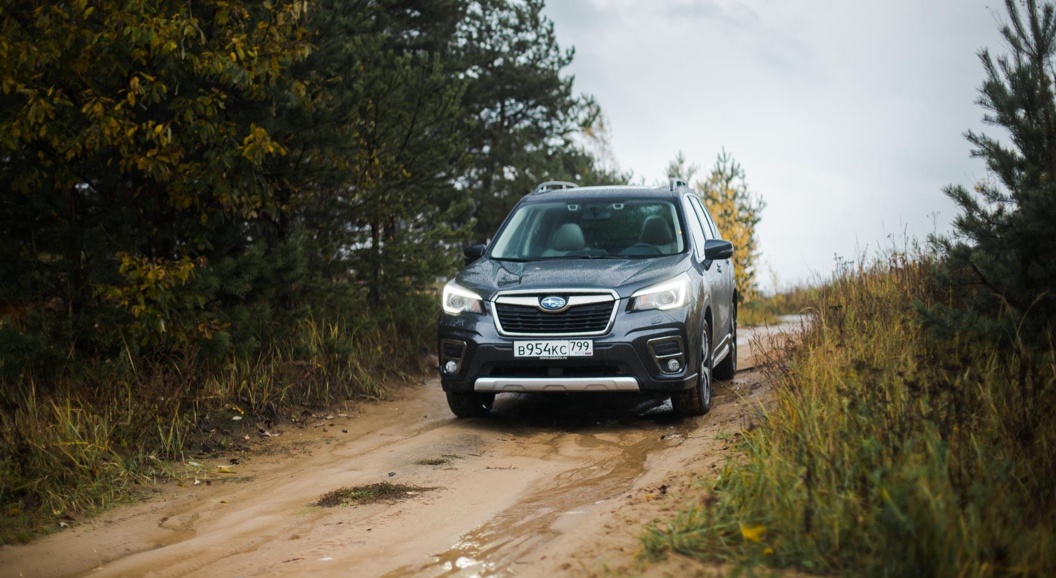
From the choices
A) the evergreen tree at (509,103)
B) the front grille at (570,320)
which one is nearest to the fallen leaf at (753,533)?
the front grille at (570,320)

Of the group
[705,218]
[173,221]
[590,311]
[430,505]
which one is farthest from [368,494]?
[705,218]

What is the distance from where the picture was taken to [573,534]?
4609mm

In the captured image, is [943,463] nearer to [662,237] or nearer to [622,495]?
[622,495]

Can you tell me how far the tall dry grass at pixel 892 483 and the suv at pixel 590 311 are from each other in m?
1.40

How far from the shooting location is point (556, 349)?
7613mm

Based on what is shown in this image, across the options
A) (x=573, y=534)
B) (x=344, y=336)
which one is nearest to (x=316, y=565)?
(x=573, y=534)

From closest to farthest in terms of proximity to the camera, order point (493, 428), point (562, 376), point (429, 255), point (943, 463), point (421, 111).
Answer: point (943, 463), point (562, 376), point (493, 428), point (421, 111), point (429, 255)

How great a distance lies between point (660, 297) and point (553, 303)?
83 cm

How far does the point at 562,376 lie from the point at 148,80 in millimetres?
3940

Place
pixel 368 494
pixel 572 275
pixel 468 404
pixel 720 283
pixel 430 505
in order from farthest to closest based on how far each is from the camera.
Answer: pixel 720 283, pixel 468 404, pixel 572 275, pixel 368 494, pixel 430 505

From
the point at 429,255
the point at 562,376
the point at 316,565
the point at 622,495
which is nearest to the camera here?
the point at 316,565

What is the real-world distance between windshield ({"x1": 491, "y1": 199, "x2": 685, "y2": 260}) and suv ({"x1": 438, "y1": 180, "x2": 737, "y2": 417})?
→ 12mm

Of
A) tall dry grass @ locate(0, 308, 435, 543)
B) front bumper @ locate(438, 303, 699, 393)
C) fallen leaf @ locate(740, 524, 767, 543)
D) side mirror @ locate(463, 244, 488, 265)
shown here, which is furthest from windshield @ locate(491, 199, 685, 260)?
fallen leaf @ locate(740, 524, 767, 543)

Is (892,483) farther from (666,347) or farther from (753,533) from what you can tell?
(666,347)
